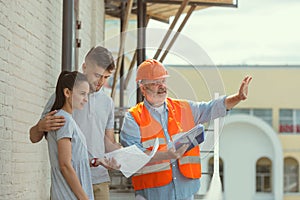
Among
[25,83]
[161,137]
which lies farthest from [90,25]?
[161,137]

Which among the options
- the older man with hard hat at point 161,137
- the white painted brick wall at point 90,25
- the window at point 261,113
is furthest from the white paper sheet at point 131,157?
the window at point 261,113

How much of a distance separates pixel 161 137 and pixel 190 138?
0.13m

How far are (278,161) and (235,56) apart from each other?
16.3 feet

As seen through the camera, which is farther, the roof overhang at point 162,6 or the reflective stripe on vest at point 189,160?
the roof overhang at point 162,6

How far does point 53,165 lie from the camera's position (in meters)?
3.71

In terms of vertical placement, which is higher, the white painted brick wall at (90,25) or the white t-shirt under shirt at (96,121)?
the white painted brick wall at (90,25)

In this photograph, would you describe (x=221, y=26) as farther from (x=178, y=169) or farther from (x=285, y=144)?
(x=178, y=169)

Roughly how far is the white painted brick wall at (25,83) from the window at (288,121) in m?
32.5

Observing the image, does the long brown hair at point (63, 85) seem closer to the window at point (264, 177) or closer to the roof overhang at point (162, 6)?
the roof overhang at point (162, 6)

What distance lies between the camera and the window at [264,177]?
39875 mm

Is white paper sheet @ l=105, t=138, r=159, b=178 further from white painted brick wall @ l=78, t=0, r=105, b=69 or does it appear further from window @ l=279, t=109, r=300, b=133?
window @ l=279, t=109, r=300, b=133

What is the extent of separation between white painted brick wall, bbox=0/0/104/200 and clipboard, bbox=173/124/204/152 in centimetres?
113

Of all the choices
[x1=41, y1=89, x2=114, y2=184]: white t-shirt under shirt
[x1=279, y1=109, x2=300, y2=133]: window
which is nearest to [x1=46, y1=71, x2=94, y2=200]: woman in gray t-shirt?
[x1=41, y1=89, x2=114, y2=184]: white t-shirt under shirt

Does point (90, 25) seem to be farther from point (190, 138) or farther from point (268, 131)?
point (268, 131)
